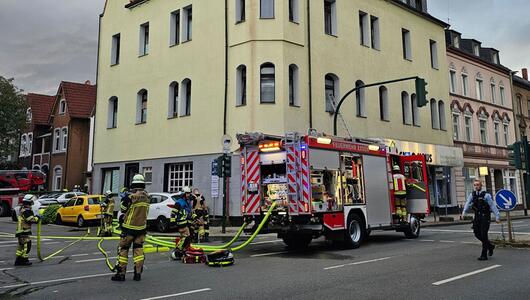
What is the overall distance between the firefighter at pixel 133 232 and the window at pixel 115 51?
2228cm

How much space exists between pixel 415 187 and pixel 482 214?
14.2ft

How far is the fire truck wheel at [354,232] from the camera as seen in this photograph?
11.8 metres

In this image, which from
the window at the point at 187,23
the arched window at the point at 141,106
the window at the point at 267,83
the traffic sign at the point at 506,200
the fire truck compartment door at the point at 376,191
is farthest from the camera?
the arched window at the point at 141,106

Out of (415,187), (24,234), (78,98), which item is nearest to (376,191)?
(415,187)

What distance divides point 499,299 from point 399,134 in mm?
21716

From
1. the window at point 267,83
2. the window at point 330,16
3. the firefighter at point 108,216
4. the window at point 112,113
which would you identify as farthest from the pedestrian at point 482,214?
the window at point 112,113

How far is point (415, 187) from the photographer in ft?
47.3

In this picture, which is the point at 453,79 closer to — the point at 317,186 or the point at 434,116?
the point at 434,116

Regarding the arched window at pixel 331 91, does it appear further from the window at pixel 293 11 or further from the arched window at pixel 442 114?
the arched window at pixel 442 114

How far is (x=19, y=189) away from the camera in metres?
31.2

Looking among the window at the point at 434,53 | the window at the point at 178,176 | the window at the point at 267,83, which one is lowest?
the window at the point at 178,176

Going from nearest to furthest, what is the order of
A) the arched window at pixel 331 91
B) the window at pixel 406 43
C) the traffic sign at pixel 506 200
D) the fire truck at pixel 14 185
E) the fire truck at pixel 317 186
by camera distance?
the fire truck at pixel 317 186, the traffic sign at pixel 506 200, the arched window at pixel 331 91, the window at pixel 406 43, the fire truck at pixel 14 185

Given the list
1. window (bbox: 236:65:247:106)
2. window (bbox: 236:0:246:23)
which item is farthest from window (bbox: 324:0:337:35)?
window (bbox: 236:65:247:106)

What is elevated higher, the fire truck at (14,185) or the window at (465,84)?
the window at (465,84)
